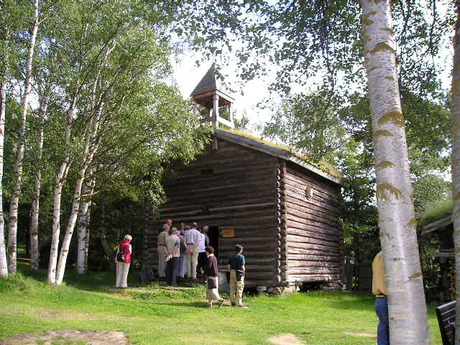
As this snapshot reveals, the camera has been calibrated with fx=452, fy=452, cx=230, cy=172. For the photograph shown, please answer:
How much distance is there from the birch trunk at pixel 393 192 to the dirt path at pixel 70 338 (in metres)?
5.06

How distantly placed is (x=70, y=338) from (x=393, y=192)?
6.03m

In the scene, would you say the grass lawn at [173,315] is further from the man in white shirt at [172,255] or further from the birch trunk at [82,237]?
the birch trunk at [82,237]

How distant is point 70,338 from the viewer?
296 inches

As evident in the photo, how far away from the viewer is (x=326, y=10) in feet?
24.2

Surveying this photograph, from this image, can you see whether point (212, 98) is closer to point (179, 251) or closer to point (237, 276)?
point (179, 251)

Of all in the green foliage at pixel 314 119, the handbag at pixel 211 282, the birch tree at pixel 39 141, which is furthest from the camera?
the birch tree at pixel 39 141

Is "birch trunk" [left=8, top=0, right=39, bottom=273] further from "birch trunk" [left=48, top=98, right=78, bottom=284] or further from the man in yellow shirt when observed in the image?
the man in yellow shirt

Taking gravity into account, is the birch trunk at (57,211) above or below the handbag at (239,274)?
above

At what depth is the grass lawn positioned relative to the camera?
820cm

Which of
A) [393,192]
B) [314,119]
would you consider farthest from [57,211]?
[393,192]

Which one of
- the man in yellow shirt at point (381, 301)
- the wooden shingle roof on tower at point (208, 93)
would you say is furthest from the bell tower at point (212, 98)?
the man in yellow shirt at point (381, 301)

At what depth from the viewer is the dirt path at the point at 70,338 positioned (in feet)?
23.4

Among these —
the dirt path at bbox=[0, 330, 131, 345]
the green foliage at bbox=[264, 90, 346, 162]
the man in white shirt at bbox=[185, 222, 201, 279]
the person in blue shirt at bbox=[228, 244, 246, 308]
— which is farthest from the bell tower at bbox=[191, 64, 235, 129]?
the dirt path at bbox=[0, 330, 131, 345]

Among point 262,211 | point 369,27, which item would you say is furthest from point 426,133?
point 262,211
